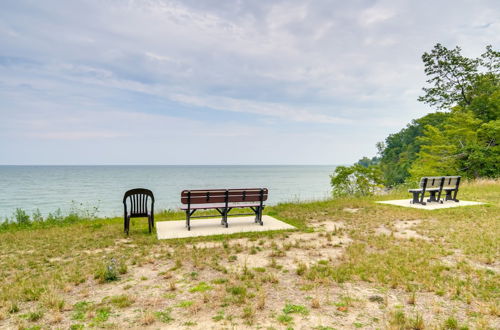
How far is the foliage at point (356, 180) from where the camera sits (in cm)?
2077

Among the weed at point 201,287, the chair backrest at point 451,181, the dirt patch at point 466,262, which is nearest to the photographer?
the weed at point 201,287

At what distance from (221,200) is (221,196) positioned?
0.36ft

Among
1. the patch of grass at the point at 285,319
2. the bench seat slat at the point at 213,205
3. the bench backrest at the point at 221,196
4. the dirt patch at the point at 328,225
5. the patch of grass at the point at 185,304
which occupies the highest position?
the bench backrest at the point at 221,196

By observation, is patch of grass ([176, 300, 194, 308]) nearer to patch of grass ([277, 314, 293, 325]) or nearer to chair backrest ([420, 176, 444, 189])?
patch of grass ([277, 314, 293, 325])

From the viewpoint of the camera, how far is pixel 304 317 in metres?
2.93

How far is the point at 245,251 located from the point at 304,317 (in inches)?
99.6

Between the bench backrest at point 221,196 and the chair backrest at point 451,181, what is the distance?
25.8 ft

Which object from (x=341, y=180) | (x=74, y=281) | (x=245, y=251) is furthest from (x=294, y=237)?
(x=341, y=180)

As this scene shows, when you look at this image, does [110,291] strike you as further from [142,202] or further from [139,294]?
[142,202]

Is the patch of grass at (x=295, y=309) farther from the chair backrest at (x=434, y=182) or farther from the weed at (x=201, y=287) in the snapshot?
the chair backrest at (x=434, y=182)

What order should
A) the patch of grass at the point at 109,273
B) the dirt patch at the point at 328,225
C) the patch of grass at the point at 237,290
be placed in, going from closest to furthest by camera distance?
the patch of grass at the point at 237,290, the patch of grass at the point at 109,273, the dirt patch at the point at 328,225

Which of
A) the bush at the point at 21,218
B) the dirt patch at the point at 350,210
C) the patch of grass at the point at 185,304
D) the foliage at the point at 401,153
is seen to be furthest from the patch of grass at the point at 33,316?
the foliage at the point at 401,153

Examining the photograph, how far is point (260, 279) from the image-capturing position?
13.0 feet

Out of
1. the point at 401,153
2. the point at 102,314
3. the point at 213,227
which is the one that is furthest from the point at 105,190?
the point at 401,153
